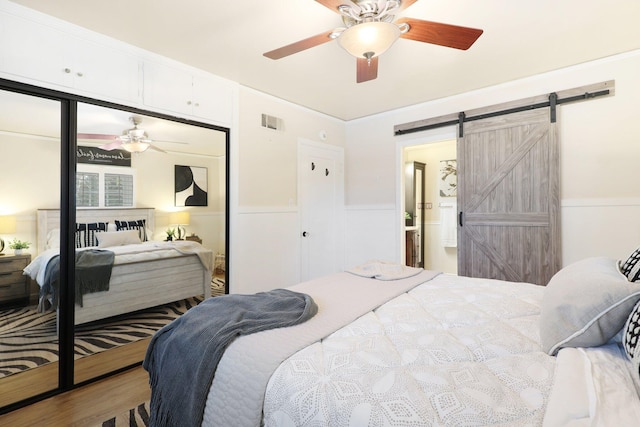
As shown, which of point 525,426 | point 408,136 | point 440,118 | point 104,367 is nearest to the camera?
point 525,426

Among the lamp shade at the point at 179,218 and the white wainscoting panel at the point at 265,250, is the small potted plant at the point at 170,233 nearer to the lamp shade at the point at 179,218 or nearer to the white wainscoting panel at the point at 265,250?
the lamp shade at the point at 179,218

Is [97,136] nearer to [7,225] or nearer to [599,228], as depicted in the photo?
[7,225]

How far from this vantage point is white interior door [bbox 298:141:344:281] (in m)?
4.08

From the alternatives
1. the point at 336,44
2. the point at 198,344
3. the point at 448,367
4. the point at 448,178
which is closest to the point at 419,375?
the point at 448,367

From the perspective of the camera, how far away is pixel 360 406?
2.77 ft

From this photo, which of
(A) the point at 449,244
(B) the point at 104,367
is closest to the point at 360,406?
(B) the point at 104,367

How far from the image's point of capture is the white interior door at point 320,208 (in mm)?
4082

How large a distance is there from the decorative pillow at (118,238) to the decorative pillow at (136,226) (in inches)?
1.0

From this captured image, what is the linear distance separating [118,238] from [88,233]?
20cm

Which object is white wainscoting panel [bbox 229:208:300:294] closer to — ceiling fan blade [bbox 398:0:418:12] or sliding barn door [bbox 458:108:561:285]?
sliding barn door [bbox 458:108:561:285]

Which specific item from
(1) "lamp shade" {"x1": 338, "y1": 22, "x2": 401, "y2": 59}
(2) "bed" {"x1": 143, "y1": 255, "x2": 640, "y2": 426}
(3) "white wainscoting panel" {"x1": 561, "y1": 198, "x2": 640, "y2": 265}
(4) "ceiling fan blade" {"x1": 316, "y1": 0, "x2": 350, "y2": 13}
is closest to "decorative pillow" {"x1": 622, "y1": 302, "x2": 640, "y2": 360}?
(2) "bed" {"x1": 143, "y1": 255, "x2": 640, "y2": 426}

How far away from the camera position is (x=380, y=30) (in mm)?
1711

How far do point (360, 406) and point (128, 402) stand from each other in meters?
1.93

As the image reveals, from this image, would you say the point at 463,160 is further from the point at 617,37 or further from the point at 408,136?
the point at 617,37
